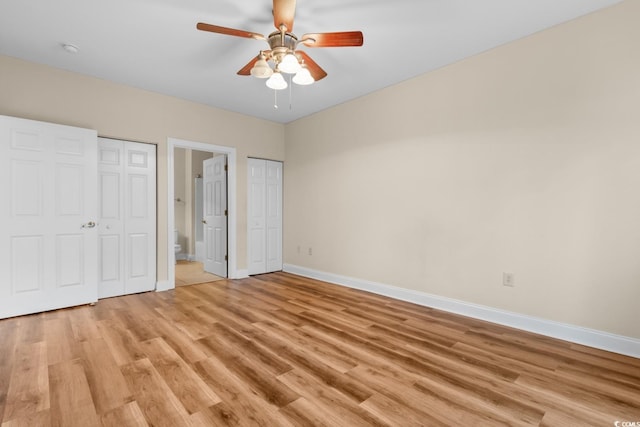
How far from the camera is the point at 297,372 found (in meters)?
2.11

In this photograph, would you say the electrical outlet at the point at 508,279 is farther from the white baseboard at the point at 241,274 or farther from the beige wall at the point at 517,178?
the white baseboard at the point at 241,274

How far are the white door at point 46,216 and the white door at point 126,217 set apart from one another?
0.90 ft

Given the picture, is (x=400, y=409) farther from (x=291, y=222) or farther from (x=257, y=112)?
(x=257, y=112)

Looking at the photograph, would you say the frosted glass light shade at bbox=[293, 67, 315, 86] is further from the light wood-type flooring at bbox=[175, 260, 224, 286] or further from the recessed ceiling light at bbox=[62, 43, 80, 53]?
the light wood-type flooring at bbox=[175, 260, 224, 286]

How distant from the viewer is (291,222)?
222 inches

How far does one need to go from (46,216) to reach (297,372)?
336 cm

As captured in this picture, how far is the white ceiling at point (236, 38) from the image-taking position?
2471 mm

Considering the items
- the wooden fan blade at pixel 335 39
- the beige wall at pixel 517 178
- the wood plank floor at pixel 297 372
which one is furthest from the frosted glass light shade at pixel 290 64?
the wood plank floor at pixel 297 372

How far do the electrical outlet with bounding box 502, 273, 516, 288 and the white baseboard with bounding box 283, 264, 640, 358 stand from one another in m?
0.28

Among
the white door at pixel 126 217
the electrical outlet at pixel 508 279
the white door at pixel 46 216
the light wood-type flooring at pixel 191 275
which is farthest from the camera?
the light wood-type flooring at pixel 191 275

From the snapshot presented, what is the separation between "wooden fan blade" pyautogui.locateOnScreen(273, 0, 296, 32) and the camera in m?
2.09

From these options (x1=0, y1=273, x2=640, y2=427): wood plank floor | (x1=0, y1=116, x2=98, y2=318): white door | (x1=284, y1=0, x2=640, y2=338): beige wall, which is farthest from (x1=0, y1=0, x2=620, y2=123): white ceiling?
(x1=0, y1=273, x2=640, y2=427): wood plank floor

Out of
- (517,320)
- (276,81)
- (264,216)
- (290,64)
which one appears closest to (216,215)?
(264,216)

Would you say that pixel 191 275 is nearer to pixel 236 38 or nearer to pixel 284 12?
pixel 236 38
